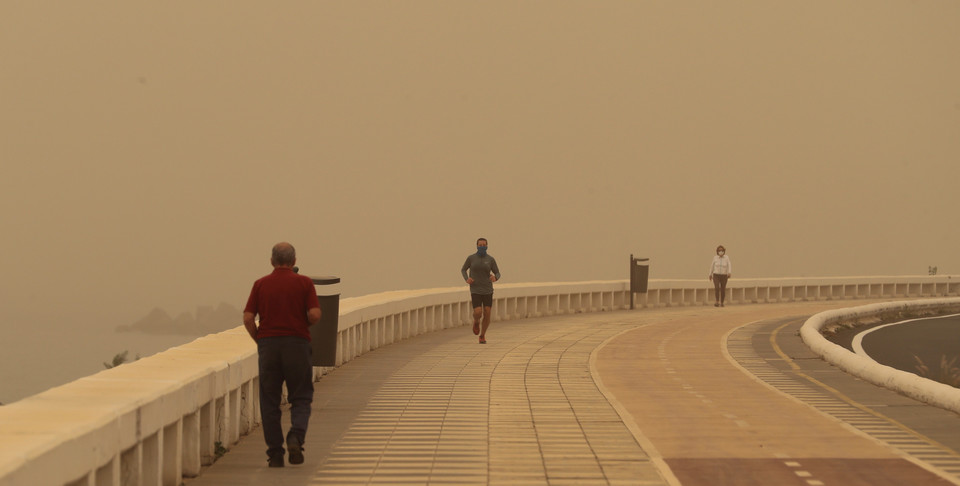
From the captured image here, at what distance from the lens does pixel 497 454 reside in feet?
36.5

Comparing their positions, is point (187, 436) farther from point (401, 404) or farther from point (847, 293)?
point (847, 293)

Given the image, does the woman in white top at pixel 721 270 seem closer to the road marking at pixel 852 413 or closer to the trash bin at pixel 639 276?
the trash bin at pixel 639 276

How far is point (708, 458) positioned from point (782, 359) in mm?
10959

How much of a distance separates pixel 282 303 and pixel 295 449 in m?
1.20

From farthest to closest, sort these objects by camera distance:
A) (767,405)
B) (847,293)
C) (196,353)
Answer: (847,293) → (767,405) → (196,353)

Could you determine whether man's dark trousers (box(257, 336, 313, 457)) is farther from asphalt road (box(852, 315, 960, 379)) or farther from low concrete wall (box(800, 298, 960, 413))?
asphalt road (box(852, 315, 960, 379))

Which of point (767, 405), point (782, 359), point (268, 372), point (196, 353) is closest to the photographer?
point (268, 372)

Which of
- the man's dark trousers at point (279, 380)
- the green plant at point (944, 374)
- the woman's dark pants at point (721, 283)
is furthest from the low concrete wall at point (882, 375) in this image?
the woman's dark pants at point (721, 283)

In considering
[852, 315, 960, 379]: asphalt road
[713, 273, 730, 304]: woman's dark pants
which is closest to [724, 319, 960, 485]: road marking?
[852, 315, 960, 379]: asphalt road

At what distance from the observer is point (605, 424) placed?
13039mm

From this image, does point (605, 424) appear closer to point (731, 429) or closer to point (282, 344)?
point (731, 429)

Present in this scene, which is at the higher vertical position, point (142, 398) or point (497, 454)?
point (142, 398)

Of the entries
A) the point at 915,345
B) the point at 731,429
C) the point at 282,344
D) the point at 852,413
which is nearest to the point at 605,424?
the point at 731,429

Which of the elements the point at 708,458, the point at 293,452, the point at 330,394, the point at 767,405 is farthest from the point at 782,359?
the point at 293,452
